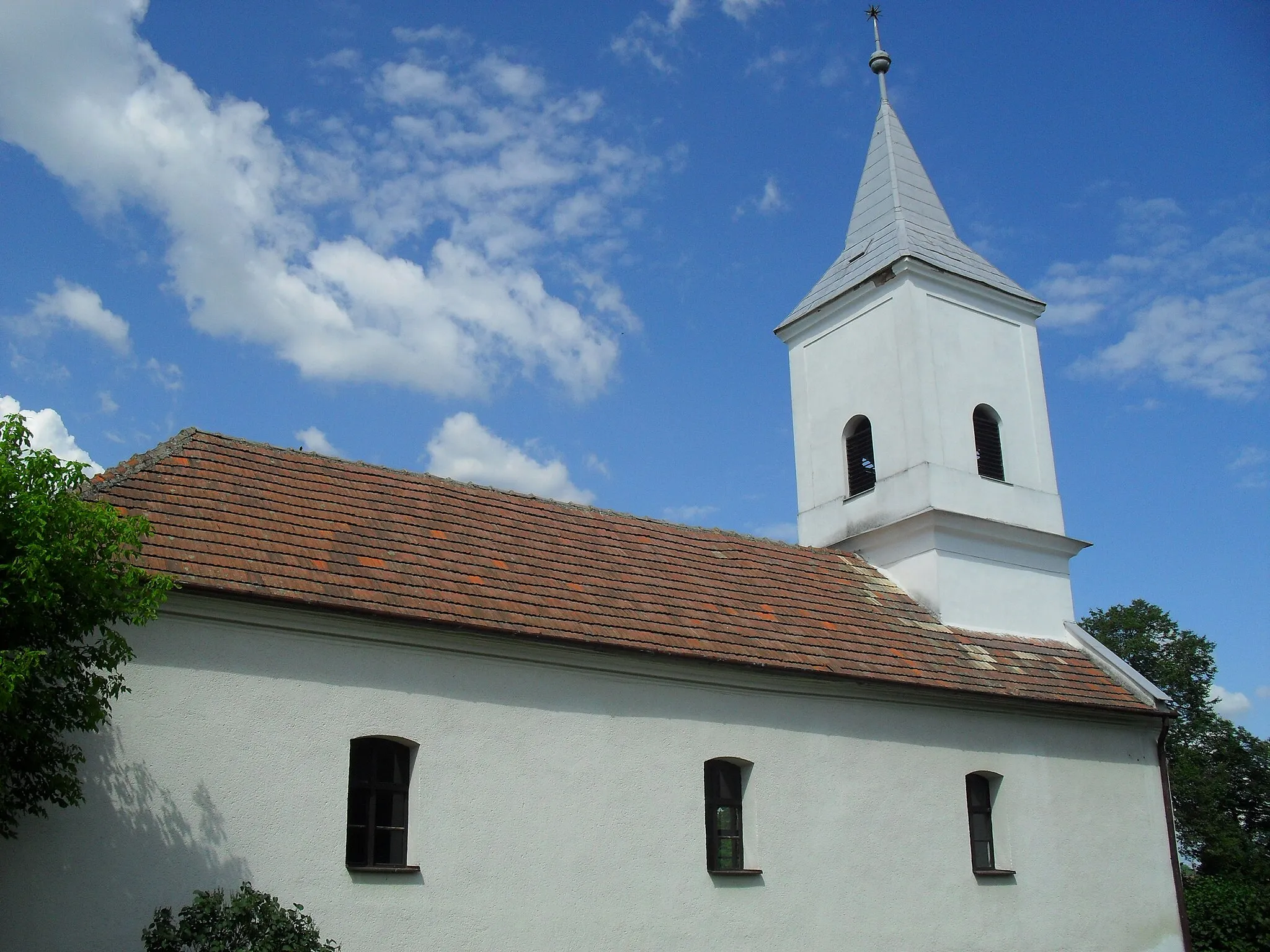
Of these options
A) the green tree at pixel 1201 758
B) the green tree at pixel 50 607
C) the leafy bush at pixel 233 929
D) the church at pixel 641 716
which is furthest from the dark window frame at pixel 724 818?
the green tree at pixel 1201 758

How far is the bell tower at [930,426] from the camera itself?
1855cm

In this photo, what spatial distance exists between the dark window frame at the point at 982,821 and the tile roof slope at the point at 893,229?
884cm

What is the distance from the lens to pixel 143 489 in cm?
1218

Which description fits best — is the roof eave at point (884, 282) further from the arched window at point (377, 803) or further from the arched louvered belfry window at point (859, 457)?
the arched window at point (377, 803)

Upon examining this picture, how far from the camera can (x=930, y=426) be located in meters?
19.1

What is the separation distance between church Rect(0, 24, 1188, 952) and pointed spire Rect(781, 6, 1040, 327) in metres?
0.43

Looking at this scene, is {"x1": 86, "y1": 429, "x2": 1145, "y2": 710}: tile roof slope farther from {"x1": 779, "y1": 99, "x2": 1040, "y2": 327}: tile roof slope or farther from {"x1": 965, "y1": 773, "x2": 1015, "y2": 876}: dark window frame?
{"x1": 779, "y1": 99, "x2": 1040, "y2": 327}: tile roof slope

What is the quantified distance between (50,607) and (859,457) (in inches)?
575

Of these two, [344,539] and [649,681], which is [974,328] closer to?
[649,681]

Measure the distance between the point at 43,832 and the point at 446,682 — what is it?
12.8ft

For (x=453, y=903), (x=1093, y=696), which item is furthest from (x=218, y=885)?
(x=1093, y=696)

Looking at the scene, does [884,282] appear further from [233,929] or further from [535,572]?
[233,929]

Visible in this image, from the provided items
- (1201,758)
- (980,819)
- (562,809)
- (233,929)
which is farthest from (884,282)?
(1201,758)

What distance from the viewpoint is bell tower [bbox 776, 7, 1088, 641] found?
1855cm
